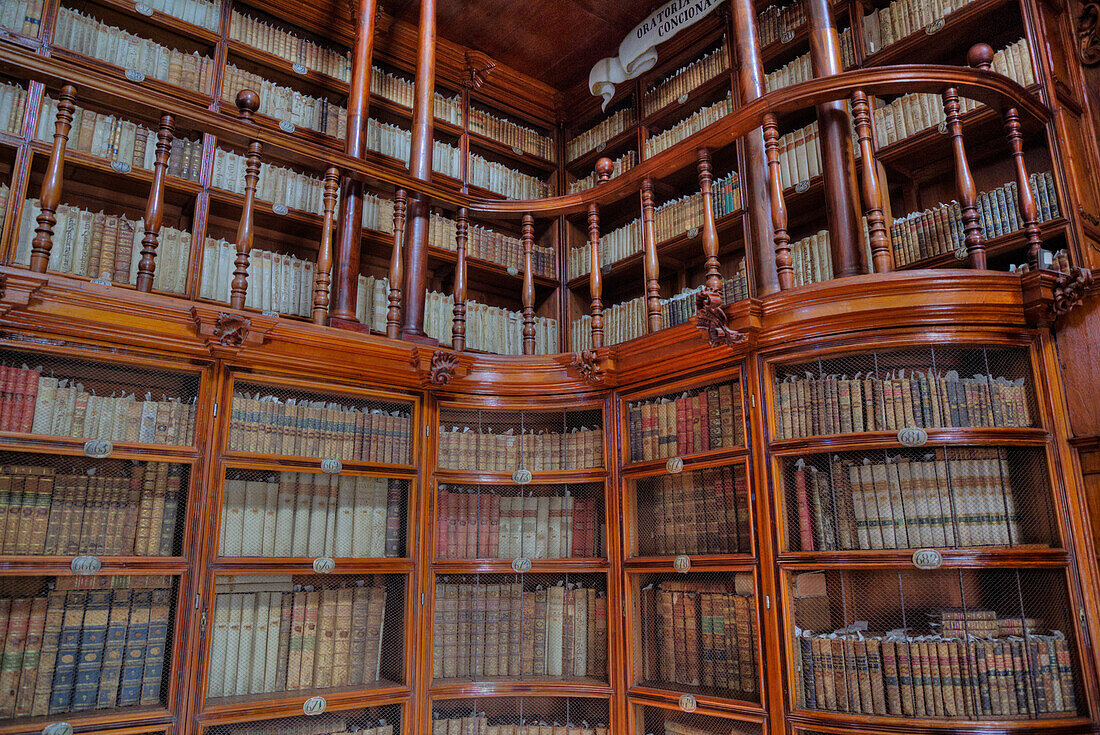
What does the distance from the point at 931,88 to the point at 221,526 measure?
3097 mm

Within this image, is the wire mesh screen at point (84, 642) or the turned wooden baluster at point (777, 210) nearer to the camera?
the wire mesh screen at point (84, 642)

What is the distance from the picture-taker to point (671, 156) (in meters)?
3.15

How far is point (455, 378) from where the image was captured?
3281 millimetres

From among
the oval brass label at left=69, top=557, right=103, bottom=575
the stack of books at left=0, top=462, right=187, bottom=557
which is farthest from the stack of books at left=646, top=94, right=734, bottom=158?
the oval brass label at left=69, top=557, right=103, bottom=575

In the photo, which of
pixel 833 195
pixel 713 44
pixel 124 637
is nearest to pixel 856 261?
pixel 833 195

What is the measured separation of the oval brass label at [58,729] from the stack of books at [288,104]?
2940 millimetres

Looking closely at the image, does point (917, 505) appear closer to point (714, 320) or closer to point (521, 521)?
point (714, 320)

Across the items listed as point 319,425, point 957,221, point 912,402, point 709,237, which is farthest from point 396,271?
point 957,221

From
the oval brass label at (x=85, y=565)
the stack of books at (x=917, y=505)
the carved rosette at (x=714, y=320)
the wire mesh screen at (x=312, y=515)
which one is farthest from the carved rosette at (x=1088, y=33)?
the oval brass label at (x=85, y=565)

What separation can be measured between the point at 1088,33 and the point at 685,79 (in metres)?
2.06

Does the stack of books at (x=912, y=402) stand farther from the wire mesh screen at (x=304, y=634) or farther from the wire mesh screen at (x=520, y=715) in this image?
the wire mesh screen at (x=304, y=634)

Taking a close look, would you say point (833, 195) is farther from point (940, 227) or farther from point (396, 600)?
point (396, 600)

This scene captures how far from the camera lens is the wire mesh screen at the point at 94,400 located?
2.44 meters

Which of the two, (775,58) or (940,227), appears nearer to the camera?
(940,227)
